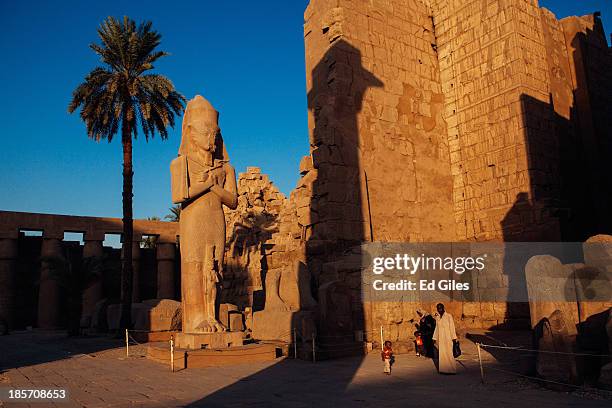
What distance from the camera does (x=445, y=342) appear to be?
670 centimetres

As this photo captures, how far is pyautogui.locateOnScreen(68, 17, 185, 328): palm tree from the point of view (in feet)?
56.0

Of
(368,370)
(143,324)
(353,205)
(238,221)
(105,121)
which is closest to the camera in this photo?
(368,370)

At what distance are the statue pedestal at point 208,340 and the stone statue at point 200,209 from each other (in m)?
0.12

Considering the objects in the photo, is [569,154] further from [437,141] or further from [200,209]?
[200,209]

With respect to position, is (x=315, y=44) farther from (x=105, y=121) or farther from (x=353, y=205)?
(x=105, y=121)

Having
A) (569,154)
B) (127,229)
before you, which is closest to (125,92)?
(127,229)

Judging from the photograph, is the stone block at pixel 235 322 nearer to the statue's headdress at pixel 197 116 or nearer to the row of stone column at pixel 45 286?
the statue's headdress at pixel 197 116

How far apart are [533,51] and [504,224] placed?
4.04 m

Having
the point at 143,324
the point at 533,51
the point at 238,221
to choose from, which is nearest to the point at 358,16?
the point at 533,51

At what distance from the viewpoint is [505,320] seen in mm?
10477

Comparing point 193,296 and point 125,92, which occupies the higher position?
point 125,92

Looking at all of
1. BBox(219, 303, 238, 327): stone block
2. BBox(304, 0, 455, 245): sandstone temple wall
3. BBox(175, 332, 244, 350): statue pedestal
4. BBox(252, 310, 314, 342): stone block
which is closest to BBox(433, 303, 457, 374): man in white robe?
BBox(252, 310, 314, 342): stone block

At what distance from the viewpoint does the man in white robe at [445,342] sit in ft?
21.7

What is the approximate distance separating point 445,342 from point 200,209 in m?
4.20
